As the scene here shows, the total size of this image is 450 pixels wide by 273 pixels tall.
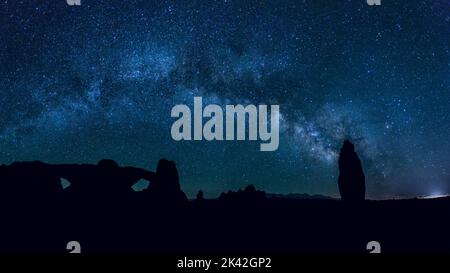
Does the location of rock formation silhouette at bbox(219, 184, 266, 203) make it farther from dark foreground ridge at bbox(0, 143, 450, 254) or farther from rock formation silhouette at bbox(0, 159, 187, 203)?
rock formation silhouette at bbox(0, 159, 187, 203)

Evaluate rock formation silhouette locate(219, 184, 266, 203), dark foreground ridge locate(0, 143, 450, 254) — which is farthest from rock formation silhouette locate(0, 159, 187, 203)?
rock formation silhouette locate(219, 184, 266, 203)

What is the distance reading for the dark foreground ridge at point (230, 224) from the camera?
4.76 meters

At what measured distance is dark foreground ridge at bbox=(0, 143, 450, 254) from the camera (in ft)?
15.6

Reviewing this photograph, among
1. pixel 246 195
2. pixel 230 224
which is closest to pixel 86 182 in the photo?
pixel 246 195

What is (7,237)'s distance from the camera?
16.1 ft

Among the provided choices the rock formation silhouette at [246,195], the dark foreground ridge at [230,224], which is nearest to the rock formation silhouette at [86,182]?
the dark foreground ridge at [230,224]

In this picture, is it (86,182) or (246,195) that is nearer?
(246,195)

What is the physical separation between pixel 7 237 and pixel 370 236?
14.1ft

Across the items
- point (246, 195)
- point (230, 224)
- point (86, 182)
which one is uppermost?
point (86, 182)

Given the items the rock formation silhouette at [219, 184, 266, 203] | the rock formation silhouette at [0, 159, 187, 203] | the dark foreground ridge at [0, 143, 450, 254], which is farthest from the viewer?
the rock formation silhouette at [0, 159, 187, 203]

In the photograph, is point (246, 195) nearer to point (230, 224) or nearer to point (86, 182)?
point (230, 224)

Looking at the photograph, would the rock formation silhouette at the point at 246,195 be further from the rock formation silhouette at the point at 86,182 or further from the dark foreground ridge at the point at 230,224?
the rock formation silhouette at the point at 86,182

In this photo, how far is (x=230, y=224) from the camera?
232 inches
